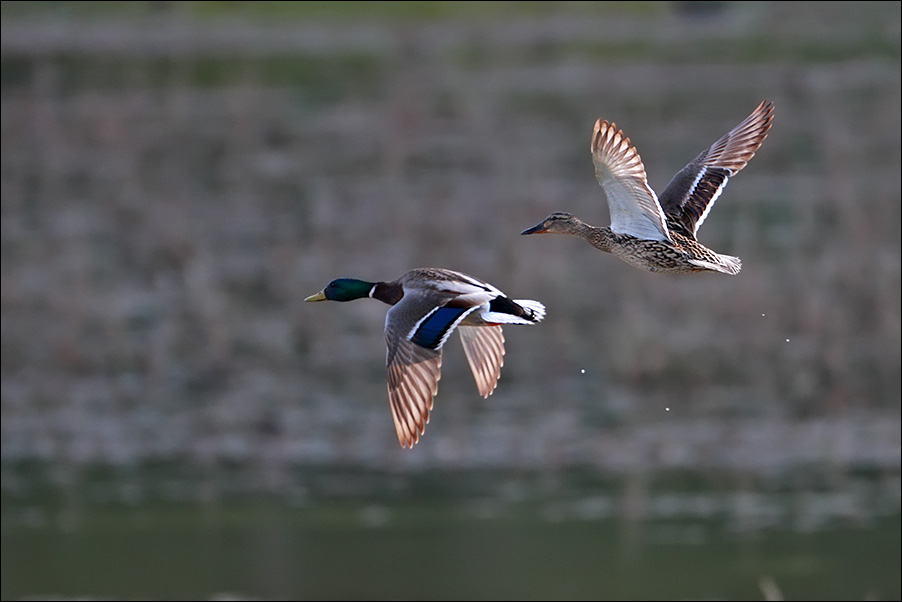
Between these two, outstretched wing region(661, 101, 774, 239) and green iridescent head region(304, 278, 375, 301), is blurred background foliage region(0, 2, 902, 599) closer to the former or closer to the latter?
green iridescent head region(304, 278, 375, 301)

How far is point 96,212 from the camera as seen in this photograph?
1606 centimetres

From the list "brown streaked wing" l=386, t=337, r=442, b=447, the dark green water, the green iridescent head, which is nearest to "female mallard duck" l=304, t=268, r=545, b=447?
"brown streaked wing" l=386, t=337, r=442, b=447

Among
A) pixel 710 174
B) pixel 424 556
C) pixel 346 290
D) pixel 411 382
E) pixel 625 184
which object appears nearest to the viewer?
pixel 411 382

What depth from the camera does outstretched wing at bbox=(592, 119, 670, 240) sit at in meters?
6.09

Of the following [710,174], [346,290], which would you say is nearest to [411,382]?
[346,290]

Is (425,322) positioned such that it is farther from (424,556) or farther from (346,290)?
(424,556)

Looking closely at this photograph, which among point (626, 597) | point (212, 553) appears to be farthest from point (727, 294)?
point (212, 553)

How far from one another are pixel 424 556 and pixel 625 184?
17.6 feet

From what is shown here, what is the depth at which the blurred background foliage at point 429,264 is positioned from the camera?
11.9 meters

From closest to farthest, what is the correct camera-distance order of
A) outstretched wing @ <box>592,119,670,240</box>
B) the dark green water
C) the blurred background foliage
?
outstretched wing @ <box>592,119,670,240</box>
the dark green water
the blurred background foliage

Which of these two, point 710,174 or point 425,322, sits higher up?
point 710,174

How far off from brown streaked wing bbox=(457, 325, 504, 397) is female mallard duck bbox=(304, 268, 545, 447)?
0.12 feet

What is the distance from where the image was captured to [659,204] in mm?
6328

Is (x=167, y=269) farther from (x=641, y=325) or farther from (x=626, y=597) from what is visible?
(x=626, y=597)
